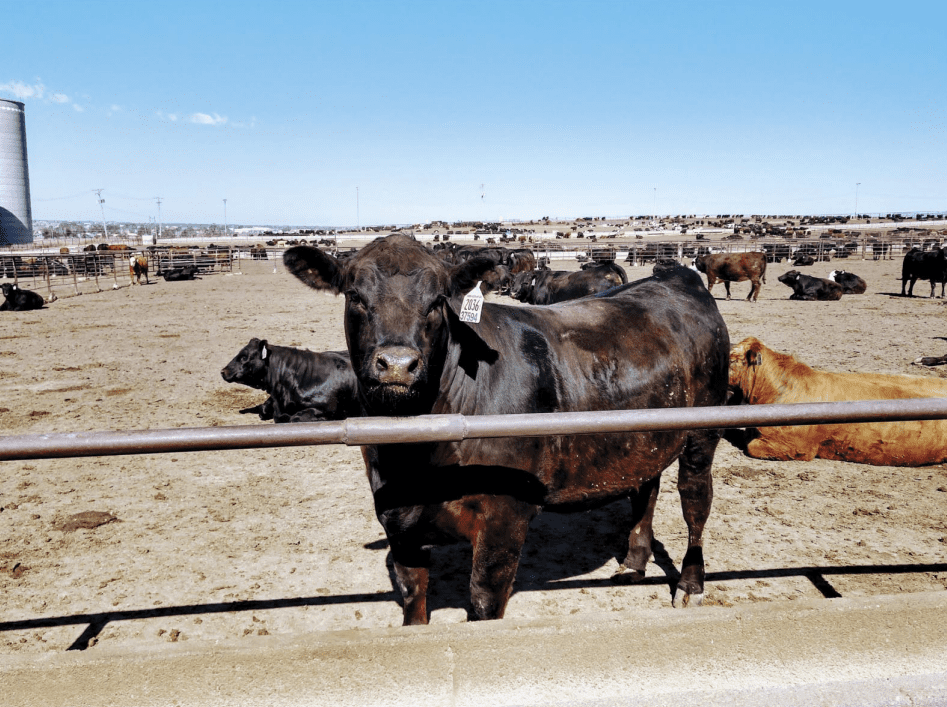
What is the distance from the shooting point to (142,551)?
4699mm

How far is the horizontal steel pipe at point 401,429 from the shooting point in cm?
174

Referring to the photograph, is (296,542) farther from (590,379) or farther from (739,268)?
(739,268)

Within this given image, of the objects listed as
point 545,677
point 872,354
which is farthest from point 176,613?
point 872,354

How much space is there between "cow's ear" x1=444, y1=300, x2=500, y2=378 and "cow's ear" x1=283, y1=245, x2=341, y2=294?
62cm

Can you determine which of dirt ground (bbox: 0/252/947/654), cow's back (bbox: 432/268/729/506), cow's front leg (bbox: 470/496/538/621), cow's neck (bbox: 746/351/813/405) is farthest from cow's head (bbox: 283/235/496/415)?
cow's neck (bbox: 746/351/813/405)

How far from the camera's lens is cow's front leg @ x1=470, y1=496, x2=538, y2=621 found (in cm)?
294

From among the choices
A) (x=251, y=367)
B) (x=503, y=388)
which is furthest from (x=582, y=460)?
(x=251, y=367)

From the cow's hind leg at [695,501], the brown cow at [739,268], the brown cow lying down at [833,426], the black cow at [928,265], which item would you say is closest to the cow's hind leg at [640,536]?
the cow's hind leg at [695,501]

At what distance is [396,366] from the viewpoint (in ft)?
7.93

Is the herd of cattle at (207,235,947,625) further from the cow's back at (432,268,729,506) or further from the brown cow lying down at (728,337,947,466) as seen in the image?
the brown cow lying down at (728,337,947,466)

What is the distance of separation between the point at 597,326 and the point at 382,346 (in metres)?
1.64

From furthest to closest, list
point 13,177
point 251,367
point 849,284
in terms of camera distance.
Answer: point 13,177 < point 849,284 < point 251,367

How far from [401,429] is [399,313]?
3.11 feet

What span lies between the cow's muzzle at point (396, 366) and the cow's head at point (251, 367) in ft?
21.7
